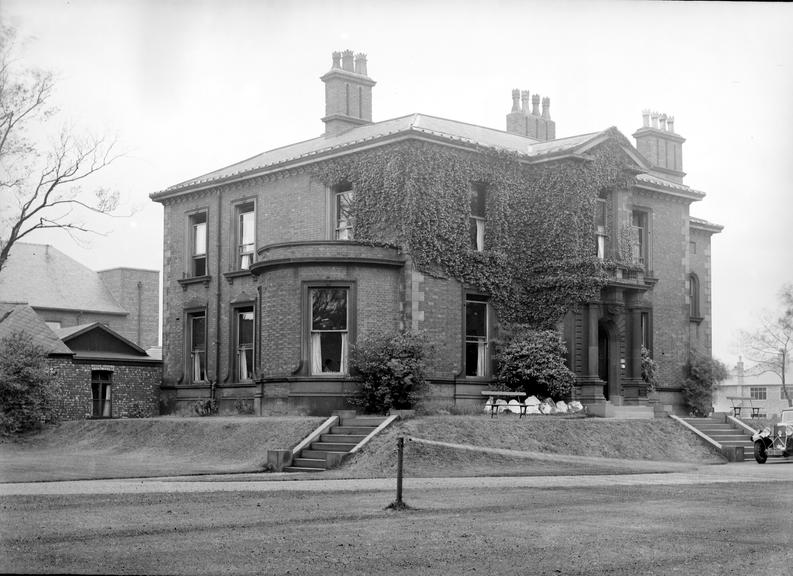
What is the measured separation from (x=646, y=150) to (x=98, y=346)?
23608 mm

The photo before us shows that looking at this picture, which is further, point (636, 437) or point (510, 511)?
point (636, 437)

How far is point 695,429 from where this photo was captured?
30.8 meters

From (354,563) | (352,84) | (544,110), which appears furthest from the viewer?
(544,110)

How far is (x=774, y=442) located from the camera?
2775 centimetres

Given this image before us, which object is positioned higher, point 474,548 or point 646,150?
point 646,150

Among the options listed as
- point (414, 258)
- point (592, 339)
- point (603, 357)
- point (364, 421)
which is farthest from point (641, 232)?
Result: point (364, 421)

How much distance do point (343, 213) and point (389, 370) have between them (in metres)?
6.10

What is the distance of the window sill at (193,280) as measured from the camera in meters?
37.0

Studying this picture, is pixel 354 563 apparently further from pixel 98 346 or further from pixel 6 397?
pixel 98 346

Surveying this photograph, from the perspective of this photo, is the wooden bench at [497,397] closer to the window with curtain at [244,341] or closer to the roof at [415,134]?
the roof at [415,134]

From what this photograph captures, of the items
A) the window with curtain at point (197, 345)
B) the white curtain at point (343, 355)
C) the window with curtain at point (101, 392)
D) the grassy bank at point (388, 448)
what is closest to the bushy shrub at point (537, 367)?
the grassy bank at point (388, 448)

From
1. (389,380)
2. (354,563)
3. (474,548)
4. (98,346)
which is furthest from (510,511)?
(98,346)

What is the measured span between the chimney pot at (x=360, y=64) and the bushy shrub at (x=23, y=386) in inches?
561

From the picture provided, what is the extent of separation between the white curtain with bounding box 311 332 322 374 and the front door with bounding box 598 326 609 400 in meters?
9.52
